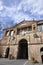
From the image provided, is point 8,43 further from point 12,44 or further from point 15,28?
point 15,28

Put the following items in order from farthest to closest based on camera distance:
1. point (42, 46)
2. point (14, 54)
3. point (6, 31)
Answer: point (6, 31)
point (14, 54)
point (42, 46)

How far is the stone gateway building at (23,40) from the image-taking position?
76.8 feet

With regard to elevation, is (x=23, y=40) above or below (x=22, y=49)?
above

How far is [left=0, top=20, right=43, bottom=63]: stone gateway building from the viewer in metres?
23.4

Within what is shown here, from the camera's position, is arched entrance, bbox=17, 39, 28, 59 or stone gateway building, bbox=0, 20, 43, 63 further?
arched entrance, bbox=17, 39, 28, 59

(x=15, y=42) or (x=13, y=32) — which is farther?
(x=13, y=32)

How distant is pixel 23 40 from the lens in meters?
28.0

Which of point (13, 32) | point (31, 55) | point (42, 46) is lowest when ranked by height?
point (31, 55)

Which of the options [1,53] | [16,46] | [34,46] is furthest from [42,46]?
[1,53]

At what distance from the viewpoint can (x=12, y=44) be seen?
2741 centimetres

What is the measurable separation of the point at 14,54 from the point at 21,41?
3.85m

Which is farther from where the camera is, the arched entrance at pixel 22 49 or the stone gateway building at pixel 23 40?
the arched entrance at pixel 22 49

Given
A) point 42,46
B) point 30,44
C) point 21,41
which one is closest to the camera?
point 42,46

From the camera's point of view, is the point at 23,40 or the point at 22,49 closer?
the point at 23,40
